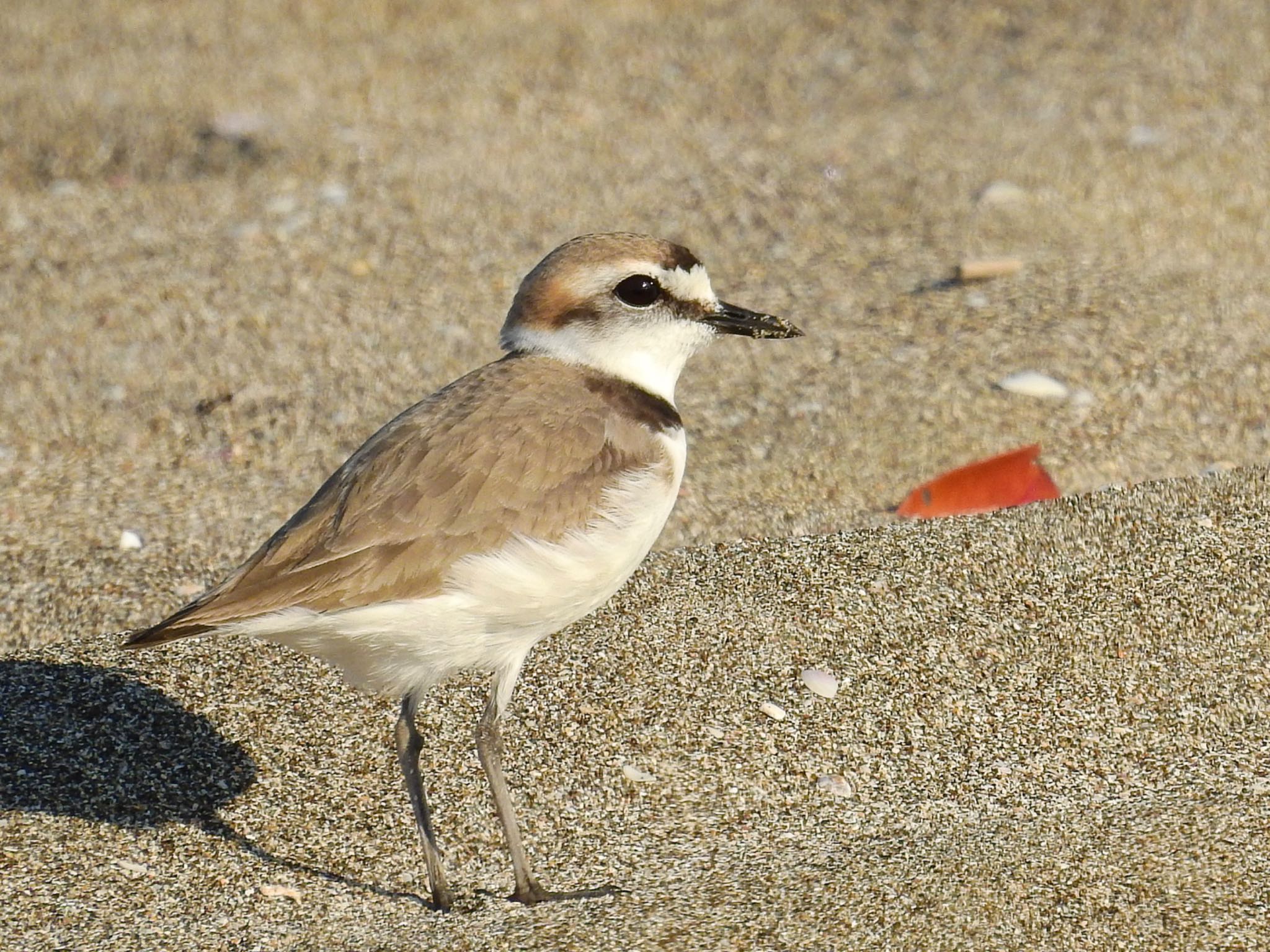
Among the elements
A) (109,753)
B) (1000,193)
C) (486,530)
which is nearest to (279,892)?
(109,753)

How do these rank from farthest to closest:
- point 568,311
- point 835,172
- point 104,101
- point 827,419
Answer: point 104,101 → point 835,172 → point 827,419 → point 568,311

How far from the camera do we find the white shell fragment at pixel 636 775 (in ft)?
10.9

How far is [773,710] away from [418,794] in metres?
0.85

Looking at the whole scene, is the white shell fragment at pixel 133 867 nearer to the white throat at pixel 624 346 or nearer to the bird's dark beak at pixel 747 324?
the white throat at pixel 624 346

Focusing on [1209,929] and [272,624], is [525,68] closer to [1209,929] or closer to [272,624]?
[272,624]

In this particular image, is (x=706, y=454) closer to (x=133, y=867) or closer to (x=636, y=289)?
(x=636, y=289)

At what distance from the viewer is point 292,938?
294 centimetres

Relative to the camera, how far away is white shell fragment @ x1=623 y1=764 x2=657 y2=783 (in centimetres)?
333

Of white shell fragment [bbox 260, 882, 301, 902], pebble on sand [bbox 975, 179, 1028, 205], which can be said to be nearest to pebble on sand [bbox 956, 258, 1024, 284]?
pebble on sand [bbox 975, 179, 1028, 205]


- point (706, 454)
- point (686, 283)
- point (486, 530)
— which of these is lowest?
point (706, 454)

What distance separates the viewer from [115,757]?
3.39m

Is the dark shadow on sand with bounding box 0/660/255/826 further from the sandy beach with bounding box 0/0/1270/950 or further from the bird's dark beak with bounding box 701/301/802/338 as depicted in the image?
the bird's dark beak with bounding box 701/301/802/338

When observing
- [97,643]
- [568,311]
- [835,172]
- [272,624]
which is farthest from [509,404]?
[835,172]

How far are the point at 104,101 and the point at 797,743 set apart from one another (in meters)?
4.86
